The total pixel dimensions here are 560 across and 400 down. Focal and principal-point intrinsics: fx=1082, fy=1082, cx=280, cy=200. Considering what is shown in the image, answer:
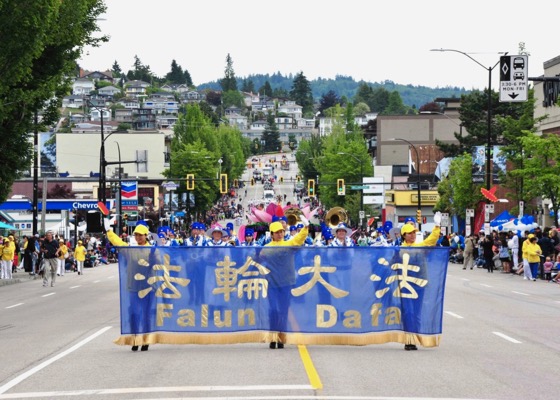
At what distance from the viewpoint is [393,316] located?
48.5 ft

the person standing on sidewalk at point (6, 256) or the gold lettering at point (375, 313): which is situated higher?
the gold lettering at point (375, 313)

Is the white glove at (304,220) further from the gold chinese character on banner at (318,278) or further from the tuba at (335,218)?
the gold chinese character on banner at (318,278)

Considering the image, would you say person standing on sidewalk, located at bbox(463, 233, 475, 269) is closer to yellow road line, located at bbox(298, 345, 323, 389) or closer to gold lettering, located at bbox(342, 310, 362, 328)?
gold lettering, located at bbox(342, 310, 362, 328)

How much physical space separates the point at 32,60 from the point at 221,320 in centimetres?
2400

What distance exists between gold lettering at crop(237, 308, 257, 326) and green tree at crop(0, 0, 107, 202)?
57.1 ft

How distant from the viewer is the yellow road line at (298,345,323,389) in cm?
1123

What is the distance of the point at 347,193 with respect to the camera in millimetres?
121000

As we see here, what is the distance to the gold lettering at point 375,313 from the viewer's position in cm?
1476

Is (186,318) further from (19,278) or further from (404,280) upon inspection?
(19,278)

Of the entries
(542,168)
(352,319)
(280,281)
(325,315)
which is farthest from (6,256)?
(352,319)

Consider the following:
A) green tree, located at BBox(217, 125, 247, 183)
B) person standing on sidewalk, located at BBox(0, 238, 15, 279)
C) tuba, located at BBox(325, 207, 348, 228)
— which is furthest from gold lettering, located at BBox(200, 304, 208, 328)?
green tree, located at BBox(217, 125, 247, 183)

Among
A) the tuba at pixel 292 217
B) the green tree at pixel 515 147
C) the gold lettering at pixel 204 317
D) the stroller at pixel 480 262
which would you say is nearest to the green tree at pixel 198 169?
the green tree at pixel 515 147

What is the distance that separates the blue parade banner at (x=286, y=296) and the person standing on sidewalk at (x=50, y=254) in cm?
2179

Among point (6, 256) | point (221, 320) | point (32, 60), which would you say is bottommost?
point (6, 256)
